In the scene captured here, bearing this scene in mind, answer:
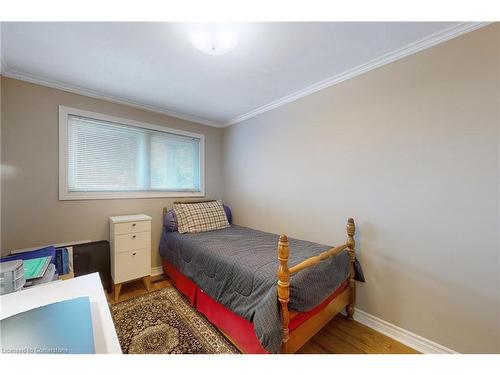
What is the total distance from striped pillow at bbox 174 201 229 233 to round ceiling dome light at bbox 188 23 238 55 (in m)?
1.78

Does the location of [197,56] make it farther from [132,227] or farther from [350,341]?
[350,341]

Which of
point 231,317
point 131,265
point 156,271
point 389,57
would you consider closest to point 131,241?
point 131,265

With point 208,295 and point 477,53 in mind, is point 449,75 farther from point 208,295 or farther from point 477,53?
point 208,295

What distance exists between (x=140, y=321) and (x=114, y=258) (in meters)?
0.71

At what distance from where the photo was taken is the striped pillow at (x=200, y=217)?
2.46 metres

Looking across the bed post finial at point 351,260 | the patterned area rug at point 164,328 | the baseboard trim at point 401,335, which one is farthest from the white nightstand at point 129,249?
the baseboard trim at point 401,335

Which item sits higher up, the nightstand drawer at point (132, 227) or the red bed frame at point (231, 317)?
the nightstand drawer at point (132, 227)

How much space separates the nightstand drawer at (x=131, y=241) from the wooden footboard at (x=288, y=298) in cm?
173

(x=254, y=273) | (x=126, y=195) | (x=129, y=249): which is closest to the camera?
(x=254, y=273)

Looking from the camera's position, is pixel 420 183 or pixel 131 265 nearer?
pixel 420 183

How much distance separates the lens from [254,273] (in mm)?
1411

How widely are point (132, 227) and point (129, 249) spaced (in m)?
0.24

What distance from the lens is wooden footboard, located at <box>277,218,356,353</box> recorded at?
1.18 m

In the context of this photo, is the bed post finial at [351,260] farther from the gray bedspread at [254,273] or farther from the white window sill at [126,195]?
the white window sill at [126,195]
